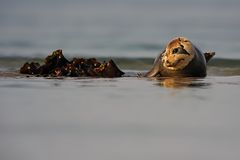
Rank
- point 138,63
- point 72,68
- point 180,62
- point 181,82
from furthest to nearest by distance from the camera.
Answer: point 138,63, point 72,68, point 180,62, point 181,82

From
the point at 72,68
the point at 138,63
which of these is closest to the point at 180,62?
the point at 72,68

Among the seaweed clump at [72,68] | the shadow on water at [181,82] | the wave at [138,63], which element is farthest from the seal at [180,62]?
the wave at [138,63]

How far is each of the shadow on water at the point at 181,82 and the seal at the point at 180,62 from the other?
10.2 inches

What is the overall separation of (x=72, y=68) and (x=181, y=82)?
1.96 m

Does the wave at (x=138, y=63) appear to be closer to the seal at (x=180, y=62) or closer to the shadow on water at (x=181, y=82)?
the seal at (x=180, y=62)

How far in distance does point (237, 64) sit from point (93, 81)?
6155 mm

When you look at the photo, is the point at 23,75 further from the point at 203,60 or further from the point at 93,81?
the point at 203,60

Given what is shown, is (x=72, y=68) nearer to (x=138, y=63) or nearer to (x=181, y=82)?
(x=181, y=82)

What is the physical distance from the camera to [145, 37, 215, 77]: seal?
12.0m

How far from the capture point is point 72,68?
1227 centimetres

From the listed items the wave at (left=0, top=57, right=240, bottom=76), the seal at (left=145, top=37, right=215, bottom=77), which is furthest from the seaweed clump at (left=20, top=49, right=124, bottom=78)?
the wave at (left=0, top=57, right=240, bottom=76)

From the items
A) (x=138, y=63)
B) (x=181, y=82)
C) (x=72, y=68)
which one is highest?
(x=72, y=68)

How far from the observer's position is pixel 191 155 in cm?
570

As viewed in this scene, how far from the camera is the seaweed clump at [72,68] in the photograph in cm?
1218
